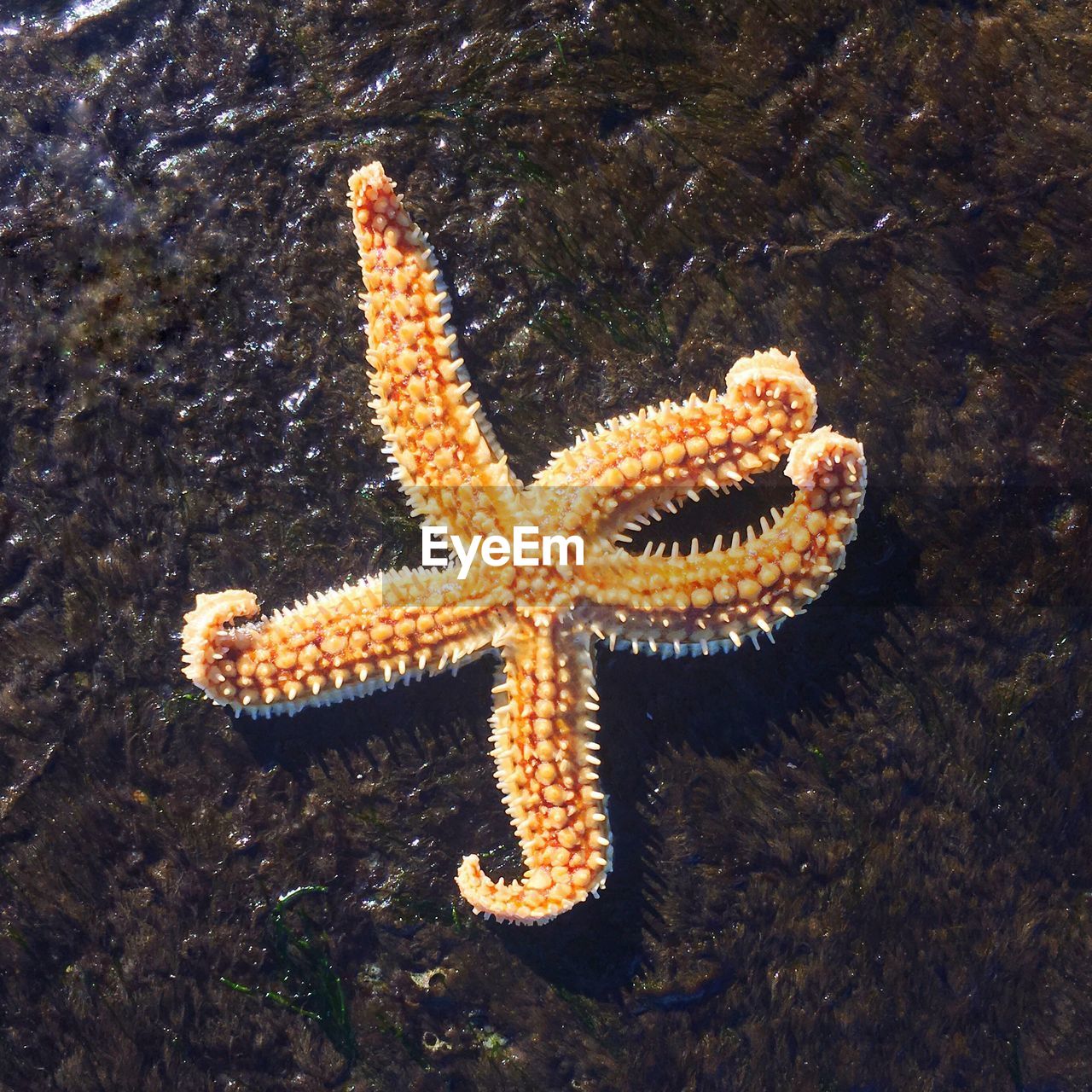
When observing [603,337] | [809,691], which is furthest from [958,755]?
[603,337]

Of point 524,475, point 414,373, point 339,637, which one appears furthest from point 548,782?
point 414,373

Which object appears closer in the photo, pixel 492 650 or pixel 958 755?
pixel 492 650

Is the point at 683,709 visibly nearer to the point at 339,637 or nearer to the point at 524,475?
the point at 524,475

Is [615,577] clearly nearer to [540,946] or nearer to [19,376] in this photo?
[540,946]

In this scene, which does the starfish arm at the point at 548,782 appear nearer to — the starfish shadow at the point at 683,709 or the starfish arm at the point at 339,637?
the starfish arm at the point at 339,637

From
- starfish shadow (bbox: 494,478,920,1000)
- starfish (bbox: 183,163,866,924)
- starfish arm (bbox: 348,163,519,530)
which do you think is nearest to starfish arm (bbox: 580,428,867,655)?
starfish (bbox: 183,163,866,924)

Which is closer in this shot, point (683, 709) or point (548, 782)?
point (548, 782)
